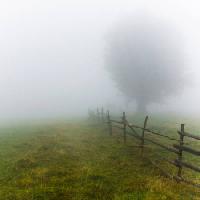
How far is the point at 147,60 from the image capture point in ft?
192

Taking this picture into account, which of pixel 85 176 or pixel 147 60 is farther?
pixel 147 60

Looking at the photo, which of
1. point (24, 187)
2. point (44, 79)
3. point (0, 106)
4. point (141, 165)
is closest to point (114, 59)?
point (141, 165)

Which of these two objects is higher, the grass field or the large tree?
the large tree

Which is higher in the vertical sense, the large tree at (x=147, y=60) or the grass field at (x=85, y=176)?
the large tree at (x=147, y=60)

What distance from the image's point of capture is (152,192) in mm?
10602

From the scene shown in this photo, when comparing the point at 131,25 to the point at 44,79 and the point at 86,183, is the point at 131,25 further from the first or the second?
the point at 44,79

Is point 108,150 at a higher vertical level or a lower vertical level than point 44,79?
lower

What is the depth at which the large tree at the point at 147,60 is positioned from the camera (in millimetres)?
58625

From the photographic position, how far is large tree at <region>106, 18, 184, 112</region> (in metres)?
58.6

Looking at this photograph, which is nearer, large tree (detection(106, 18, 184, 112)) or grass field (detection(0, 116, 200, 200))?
grass field (detection(0, 116, 200, 200))

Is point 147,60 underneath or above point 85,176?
above

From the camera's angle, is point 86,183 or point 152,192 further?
point 86,183

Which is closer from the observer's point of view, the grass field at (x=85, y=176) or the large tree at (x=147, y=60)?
the grass field at (x=85, y=176)

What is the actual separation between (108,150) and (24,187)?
884 centimetres
